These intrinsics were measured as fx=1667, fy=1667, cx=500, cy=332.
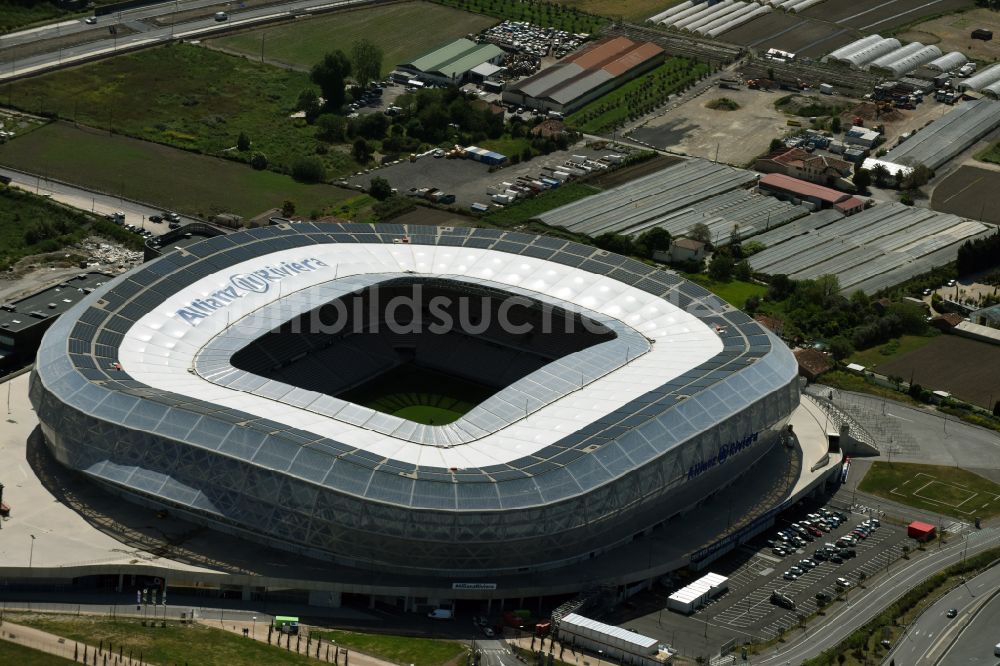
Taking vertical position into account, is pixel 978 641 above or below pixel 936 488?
above

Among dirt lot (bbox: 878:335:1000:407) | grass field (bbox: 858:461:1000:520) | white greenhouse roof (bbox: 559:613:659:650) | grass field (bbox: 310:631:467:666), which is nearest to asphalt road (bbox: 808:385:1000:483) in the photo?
grass field (bbox: 858:461:1000:520)

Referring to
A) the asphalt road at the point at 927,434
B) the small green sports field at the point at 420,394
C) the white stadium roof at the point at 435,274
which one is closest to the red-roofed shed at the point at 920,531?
the asphalt road at the point at 927,434

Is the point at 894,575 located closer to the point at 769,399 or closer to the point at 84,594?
the point at 769,399

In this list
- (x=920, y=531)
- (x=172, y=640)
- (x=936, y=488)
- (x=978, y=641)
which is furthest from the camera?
(x=936, y=488)

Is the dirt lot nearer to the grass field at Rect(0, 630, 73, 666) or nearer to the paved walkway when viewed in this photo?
the paved walkway

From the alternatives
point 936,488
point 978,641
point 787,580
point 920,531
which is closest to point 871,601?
point 787,580

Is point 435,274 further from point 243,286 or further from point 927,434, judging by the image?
point 927,434

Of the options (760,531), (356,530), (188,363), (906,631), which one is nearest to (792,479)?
(760,531)
